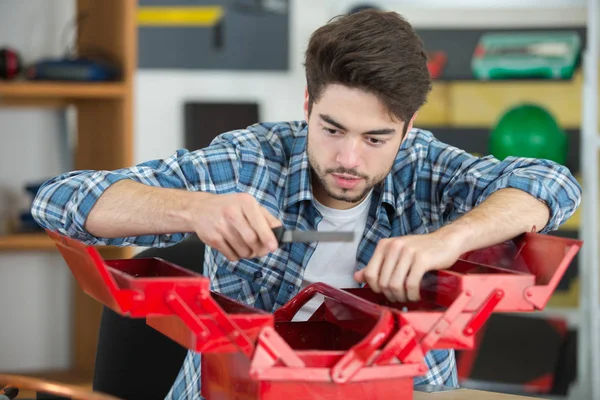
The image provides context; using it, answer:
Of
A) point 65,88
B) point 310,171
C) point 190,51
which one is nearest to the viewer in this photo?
point 310,171

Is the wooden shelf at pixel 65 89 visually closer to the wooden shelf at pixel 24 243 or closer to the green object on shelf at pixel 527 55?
the wooden shelf at pixel 24 243

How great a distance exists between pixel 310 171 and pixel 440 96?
1.88m

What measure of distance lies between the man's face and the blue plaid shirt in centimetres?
11

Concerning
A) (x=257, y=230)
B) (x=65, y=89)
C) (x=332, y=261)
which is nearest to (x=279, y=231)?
(x=257, y=230)

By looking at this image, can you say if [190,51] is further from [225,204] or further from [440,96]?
[225,204]

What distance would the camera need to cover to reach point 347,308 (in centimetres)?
106

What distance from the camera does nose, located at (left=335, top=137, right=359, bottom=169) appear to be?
4.50ft

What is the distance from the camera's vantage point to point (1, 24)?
2.61 meters

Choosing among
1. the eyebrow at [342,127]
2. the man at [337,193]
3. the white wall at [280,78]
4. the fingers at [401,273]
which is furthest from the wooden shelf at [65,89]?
the fingers at [401,273]

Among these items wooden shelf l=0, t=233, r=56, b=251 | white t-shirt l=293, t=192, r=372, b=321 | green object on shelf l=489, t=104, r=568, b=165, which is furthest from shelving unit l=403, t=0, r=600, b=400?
white t-shirt l=293, t=192, r=372, b=321

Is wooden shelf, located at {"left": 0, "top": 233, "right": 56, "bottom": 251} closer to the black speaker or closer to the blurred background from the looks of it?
the blurred background

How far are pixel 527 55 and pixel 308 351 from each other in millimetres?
2555

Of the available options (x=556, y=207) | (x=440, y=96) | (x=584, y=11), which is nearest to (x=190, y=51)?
(x=440, y=96)

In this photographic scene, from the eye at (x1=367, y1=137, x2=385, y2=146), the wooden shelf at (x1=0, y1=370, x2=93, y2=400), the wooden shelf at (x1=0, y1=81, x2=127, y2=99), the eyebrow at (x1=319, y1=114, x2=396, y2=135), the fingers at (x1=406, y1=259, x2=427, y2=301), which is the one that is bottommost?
the wooden shelf at (x1=0, y1=370, x2=93, y2=400)
